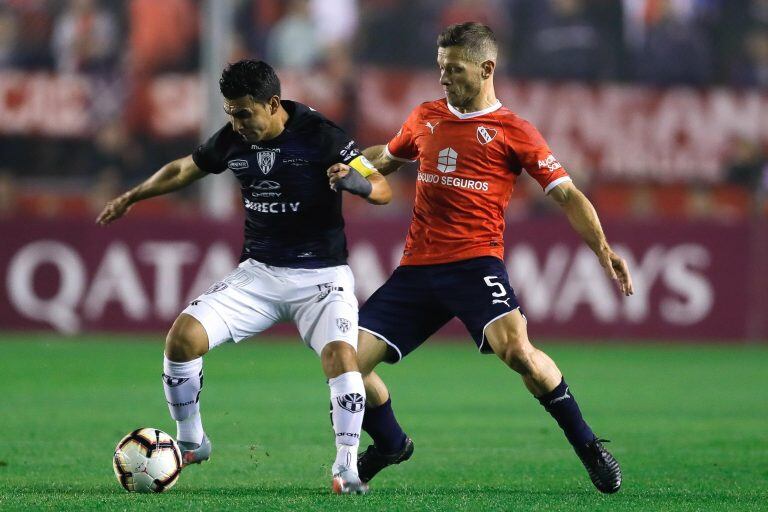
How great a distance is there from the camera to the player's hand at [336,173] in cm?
663

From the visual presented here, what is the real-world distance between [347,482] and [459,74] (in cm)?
197

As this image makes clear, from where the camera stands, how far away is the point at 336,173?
21.8 feet

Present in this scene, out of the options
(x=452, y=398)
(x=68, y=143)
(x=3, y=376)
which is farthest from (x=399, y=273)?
(x=68, y=143)

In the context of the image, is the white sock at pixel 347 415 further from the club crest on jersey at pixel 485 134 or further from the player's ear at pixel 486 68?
the player's ear at pixel 486 68

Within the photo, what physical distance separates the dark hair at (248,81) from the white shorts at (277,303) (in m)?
0.88

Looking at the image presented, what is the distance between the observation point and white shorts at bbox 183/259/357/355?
23.0 feet

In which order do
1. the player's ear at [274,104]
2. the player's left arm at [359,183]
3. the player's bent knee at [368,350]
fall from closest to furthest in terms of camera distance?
the player's left arm at [359,183], the player's ear at [274,104], the player's bent knee at [368,350]

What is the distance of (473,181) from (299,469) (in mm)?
1782

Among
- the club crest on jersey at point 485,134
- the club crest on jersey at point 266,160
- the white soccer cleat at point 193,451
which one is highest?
the club crest on jersey at point 485,134

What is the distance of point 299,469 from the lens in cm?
770

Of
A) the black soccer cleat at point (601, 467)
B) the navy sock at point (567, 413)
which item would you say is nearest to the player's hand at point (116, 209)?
the navy sock at point (567, 413)

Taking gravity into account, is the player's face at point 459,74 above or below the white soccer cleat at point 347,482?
above

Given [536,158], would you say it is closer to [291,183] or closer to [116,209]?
[291,183]

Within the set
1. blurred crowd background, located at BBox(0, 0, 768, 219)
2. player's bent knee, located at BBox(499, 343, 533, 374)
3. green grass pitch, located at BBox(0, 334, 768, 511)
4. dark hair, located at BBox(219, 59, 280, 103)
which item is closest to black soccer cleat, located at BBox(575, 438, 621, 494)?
green grass pitch, located at BBox(0, 334, 768, 511)
